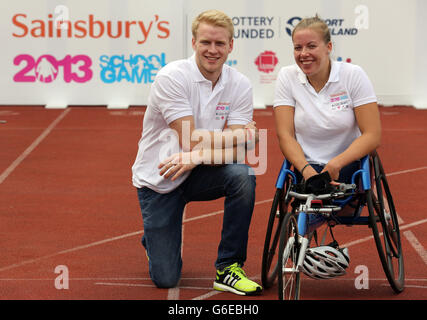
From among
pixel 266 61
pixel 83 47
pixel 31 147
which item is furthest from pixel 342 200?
pixel 83 47

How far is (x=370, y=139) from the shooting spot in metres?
4.71

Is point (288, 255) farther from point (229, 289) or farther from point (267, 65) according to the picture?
point (267, 65)

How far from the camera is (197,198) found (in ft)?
16.6

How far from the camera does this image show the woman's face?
4699 millimetres

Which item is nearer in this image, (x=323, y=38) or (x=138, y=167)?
(x=323, y=38)

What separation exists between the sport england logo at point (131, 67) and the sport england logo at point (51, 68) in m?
0.29

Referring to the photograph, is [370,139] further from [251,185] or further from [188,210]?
[188,210]

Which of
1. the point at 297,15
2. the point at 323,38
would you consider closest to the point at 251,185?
the point at 323,38

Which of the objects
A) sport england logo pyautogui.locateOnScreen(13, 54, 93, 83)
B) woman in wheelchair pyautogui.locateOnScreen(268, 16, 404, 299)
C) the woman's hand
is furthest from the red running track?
sport england logo pyautogui.locateOnScreen(13, 54, 93, 83)

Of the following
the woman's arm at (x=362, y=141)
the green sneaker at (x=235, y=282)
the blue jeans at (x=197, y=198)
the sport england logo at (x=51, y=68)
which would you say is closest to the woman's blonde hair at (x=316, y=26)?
the woman's arm at (x=362, y=141)

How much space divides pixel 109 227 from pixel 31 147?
4.63 m

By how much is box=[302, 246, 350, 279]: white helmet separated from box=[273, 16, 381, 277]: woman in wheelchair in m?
0.25

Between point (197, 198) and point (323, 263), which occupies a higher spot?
point (197, 198)

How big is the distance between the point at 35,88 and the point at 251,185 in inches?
438
